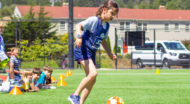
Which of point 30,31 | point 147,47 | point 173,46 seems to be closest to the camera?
point 173,46

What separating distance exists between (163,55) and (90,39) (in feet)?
67.8

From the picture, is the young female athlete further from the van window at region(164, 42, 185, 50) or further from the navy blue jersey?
the van window at region(164, 42, 185, 50)

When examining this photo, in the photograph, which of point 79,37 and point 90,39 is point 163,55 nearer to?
point 90,39

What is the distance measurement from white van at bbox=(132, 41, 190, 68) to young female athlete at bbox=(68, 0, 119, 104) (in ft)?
66.3

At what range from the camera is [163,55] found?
26.8m

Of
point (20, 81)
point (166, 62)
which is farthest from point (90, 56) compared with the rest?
point (166, 62)

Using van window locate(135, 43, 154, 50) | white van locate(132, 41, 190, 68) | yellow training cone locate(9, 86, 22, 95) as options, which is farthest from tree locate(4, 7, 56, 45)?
yellow training cone locate(9, 86, 22, 95)

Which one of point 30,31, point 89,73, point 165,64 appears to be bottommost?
point 165,64

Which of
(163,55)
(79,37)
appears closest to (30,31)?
(163,55)

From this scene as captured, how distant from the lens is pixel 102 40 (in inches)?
272

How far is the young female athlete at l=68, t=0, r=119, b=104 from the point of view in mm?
6508

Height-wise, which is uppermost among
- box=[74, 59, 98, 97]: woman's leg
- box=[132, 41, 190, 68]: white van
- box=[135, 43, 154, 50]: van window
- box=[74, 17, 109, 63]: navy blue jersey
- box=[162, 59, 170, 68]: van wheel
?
box=[74, 17, 109, 63]: navy blue jersey

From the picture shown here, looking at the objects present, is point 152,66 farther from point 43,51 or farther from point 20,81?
point 20,81

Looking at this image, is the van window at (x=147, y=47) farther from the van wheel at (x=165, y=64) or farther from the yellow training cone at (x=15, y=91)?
the yellow training cone at (x=15, y=91)
